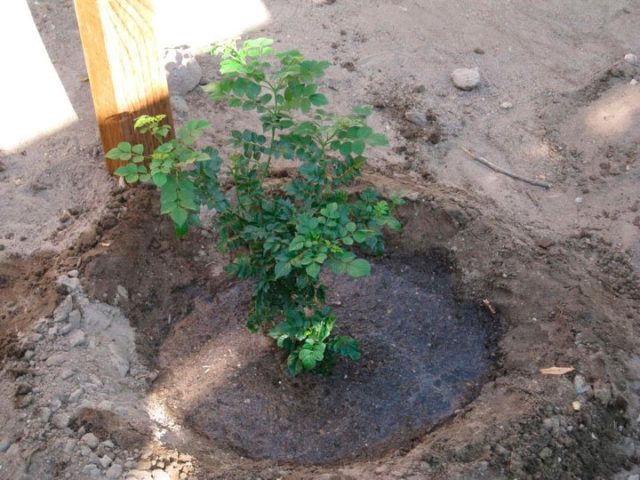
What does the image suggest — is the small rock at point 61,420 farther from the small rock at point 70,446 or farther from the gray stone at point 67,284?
the gray stone at point 67,284

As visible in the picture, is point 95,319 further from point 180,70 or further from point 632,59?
point 632,59

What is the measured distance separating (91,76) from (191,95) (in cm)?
114

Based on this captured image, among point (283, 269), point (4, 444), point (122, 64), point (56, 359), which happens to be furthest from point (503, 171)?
point (4, 444)

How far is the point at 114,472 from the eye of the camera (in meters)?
2.83

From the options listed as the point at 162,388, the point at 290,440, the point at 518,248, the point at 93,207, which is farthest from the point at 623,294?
the point at 93,207

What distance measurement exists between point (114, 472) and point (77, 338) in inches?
28.9

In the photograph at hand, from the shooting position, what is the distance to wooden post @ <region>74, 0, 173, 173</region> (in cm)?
350

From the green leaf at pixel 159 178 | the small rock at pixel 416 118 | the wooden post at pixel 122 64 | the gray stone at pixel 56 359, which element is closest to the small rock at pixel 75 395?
the gray stone at pixel 56 359

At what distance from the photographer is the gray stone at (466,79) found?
516cm

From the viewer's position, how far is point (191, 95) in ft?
15.9

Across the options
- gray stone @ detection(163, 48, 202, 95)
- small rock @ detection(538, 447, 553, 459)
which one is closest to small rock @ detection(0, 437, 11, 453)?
small rock @ detection(538, 447, 553, 459)

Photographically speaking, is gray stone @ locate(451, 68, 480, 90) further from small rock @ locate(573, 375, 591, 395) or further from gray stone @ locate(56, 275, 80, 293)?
gray stone @ locate(56, 275, 80, 293)

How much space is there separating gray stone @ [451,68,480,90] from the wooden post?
83.5 inches

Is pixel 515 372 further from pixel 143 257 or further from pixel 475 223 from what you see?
pixel 143 257
